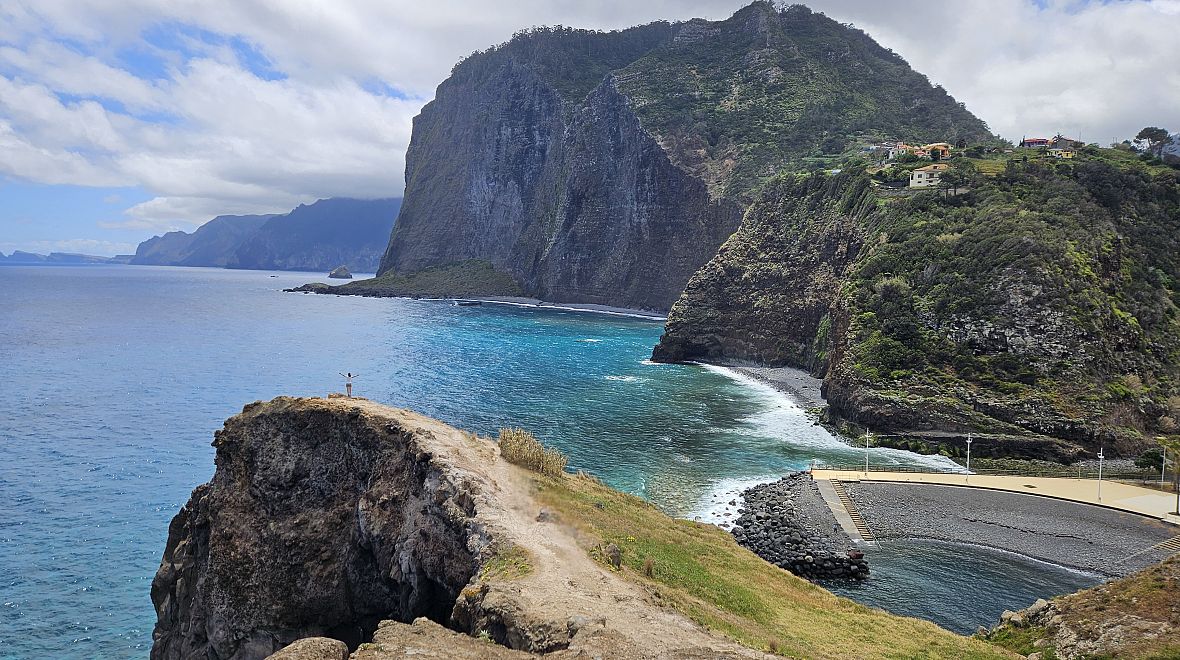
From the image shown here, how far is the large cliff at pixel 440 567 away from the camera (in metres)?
16.7

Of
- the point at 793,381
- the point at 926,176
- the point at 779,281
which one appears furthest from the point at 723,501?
the point at 926,176

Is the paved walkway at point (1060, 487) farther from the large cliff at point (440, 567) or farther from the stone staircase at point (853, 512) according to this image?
the large cliff at point (440, 567)

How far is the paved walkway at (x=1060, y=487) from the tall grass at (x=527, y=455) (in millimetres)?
26463

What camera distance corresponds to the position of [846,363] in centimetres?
6694

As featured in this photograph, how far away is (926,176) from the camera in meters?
85.4

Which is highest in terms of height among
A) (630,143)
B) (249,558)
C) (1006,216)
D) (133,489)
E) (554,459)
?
(630,143)

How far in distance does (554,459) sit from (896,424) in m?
41.0

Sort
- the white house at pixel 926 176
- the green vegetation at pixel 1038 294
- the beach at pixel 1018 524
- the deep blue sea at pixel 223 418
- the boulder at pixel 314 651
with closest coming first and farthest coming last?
the boulder at pixel 314 651
the deep blue sea at pixel 223 418
the beach at pixel 1018 524
the green vegetation at pixel 1038 294
the white house at pixel 926 176

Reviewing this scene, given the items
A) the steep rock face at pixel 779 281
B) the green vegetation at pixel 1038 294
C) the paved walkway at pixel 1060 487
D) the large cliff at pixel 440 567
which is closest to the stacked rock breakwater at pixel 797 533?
the paved walkway at pixel 1060 487

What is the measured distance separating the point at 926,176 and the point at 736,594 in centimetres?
8015

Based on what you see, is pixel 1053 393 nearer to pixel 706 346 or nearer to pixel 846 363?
pixel 846 363

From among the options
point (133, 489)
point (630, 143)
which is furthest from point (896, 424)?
point (630, 143)

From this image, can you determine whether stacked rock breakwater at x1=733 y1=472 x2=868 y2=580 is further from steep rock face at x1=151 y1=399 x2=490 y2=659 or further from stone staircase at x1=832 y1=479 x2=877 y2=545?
steep rock face at x1=151 y1=399 x2=490 y2=659

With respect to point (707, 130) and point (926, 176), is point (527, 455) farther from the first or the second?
point (707, 130)
